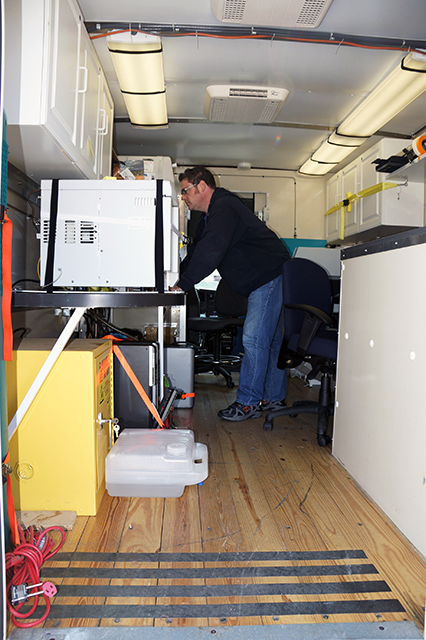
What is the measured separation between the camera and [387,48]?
93.7 inches

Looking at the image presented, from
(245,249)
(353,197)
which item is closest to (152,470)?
(245,249)

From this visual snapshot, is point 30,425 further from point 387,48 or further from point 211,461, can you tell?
point 387,48

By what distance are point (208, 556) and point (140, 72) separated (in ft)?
8.84

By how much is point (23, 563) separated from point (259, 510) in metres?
0.73

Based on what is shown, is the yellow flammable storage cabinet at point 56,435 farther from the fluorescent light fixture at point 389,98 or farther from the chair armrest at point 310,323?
the fluorescent light fixture at point 389,98

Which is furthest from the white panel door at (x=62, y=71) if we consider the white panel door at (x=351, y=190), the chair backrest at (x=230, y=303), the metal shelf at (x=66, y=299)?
the white panel door at (x=351, y=190)

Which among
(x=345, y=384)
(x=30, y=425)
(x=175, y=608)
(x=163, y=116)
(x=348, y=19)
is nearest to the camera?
(x=175, y=608)

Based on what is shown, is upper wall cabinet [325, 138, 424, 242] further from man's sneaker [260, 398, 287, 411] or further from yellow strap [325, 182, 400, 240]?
man's sneaker [260, 398, 287, 411]

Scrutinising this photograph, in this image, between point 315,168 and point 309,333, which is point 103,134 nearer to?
point 309,333

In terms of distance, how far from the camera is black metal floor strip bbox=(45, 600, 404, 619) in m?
0.93

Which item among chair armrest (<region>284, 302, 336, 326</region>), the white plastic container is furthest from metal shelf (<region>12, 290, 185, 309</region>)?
chair armrest (<region>284, 302, 336, 326</region>)

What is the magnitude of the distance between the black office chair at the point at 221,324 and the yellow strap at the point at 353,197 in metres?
1.44

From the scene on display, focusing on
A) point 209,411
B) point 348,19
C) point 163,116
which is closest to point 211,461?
point 209,411

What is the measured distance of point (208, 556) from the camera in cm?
115
